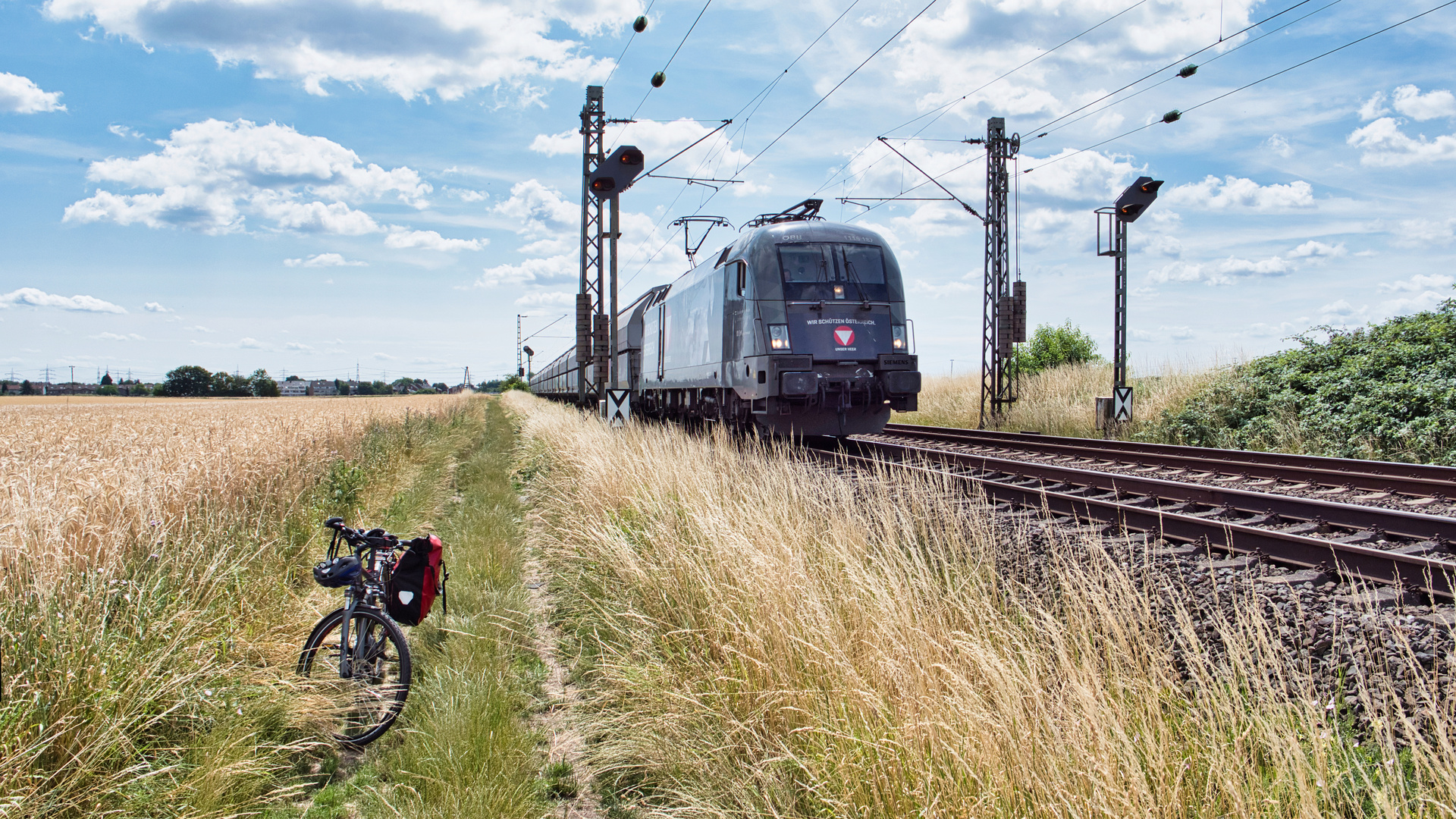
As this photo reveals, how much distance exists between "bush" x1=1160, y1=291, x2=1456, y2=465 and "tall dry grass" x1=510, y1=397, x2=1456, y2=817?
9.34m

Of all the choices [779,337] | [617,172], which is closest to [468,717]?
[779,337]

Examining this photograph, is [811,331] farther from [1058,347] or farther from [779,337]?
[1058,347]

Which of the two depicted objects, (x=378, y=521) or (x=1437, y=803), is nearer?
(x=1437, y=803)

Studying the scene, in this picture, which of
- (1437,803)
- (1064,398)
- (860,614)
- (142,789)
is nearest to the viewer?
(1437,803)

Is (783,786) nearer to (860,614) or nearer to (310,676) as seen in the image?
(860,614)

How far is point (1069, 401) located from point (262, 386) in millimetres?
100550

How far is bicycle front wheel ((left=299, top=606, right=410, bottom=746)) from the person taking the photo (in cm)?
449

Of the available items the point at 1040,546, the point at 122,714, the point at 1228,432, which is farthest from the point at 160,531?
the point at 1228,432

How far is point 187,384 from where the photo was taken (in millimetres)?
91562

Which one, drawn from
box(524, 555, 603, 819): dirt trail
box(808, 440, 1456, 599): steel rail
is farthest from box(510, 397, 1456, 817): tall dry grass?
box(808, 440, 1456, 599): steel rail

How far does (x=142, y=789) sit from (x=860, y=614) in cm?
307

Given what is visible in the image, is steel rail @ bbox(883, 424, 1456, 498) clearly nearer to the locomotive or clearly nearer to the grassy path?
the locomotive

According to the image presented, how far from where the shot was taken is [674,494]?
24.0ft

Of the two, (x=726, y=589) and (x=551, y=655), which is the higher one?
(x=726, y=589)
